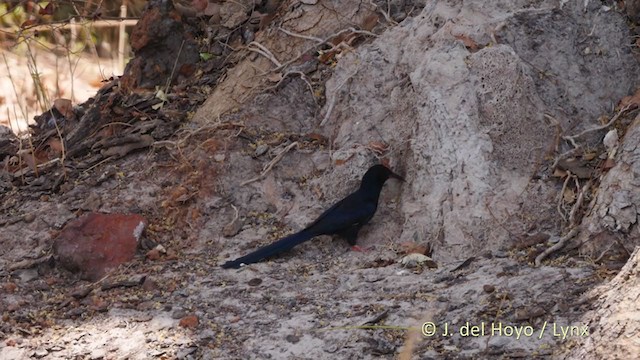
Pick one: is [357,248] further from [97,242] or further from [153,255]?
[97,242]

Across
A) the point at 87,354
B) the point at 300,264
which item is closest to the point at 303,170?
the point at 300,264

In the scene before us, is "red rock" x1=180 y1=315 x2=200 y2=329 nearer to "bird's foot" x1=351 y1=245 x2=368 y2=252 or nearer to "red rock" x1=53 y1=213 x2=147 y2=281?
"red rock" x1=53 y1=213 x2=147 y2=281

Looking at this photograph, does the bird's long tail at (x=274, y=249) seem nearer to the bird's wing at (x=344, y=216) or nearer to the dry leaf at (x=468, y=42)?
the bird's wing at (x=344, y=216)

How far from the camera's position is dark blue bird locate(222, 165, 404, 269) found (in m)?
5.79

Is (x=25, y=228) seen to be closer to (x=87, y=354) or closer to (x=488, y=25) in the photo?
(x=87, y=354)

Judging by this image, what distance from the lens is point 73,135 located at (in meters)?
6.82

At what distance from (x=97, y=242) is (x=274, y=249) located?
3.09 feet

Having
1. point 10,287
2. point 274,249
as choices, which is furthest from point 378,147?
point 10,287

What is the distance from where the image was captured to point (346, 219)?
581 cm

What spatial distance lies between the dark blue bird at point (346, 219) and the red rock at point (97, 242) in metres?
0.57

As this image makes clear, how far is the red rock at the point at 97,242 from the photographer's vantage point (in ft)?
19.2

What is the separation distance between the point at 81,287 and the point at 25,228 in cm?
70

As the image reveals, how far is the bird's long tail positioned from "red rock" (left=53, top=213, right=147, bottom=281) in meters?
0.57

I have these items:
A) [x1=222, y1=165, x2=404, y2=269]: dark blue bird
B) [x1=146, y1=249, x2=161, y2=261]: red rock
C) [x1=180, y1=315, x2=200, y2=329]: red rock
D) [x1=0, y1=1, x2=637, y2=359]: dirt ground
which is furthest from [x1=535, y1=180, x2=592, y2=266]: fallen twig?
[x1=146, y1=249, x2=161, y2=261]: red rock
